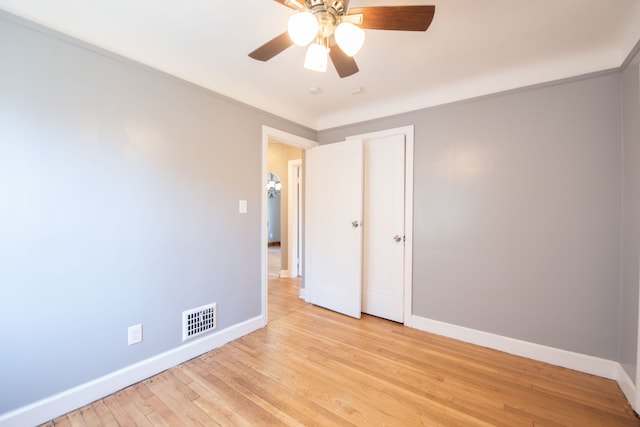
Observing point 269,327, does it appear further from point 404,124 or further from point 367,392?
point 404,124

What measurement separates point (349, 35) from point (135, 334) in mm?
2375

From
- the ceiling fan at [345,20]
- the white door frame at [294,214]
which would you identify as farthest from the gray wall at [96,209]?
the white door frame at [294,214]

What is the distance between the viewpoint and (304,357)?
2.21 metres

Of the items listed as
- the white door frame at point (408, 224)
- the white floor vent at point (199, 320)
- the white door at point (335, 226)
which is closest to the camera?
the white floor vent at point (199, 320)

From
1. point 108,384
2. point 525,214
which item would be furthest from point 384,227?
point 108,384

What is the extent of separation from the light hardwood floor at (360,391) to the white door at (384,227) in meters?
0.58

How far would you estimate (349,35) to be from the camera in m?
1.24

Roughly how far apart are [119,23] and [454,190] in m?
2.97

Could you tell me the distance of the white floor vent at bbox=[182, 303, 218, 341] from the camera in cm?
215

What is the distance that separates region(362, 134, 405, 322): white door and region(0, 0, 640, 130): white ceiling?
2.07 feet

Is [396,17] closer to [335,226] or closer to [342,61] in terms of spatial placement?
[342,61]

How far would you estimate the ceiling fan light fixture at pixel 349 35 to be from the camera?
1.23 m

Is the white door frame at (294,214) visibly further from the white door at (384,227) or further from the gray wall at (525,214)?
the gray wall at (525,214)

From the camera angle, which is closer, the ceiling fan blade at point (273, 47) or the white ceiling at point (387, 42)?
the ceiling fan blade at point (273, 47)
